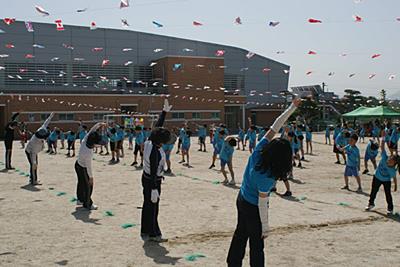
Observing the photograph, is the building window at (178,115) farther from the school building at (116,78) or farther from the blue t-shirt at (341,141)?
the blue t-shirt at (341,141)

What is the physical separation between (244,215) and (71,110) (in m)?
42.1

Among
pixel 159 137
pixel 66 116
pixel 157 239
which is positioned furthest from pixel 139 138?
pixel 66 116

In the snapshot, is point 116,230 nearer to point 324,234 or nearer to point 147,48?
point 324,234

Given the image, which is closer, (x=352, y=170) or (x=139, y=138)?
(x=352, y=170)

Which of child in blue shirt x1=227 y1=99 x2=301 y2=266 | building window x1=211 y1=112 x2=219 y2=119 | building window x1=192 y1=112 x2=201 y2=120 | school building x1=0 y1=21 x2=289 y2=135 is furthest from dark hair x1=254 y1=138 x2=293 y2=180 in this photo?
building window x1=211 y1=112 x2=219 y2=119

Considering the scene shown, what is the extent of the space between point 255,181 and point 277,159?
346 millimetres

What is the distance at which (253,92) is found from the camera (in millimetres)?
58625

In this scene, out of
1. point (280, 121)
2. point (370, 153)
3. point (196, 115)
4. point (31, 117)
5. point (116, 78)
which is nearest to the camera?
point (280, 121)

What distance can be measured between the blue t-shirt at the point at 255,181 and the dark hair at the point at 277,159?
7 centimetres

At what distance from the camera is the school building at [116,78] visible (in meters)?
44.1

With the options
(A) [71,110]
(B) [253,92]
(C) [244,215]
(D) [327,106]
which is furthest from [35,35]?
(C) [244,215]

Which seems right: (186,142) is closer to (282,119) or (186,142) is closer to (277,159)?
(282,119)

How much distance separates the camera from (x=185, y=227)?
745cm

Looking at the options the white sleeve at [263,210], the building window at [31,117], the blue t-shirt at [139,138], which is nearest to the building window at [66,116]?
the building window at [31,117]
